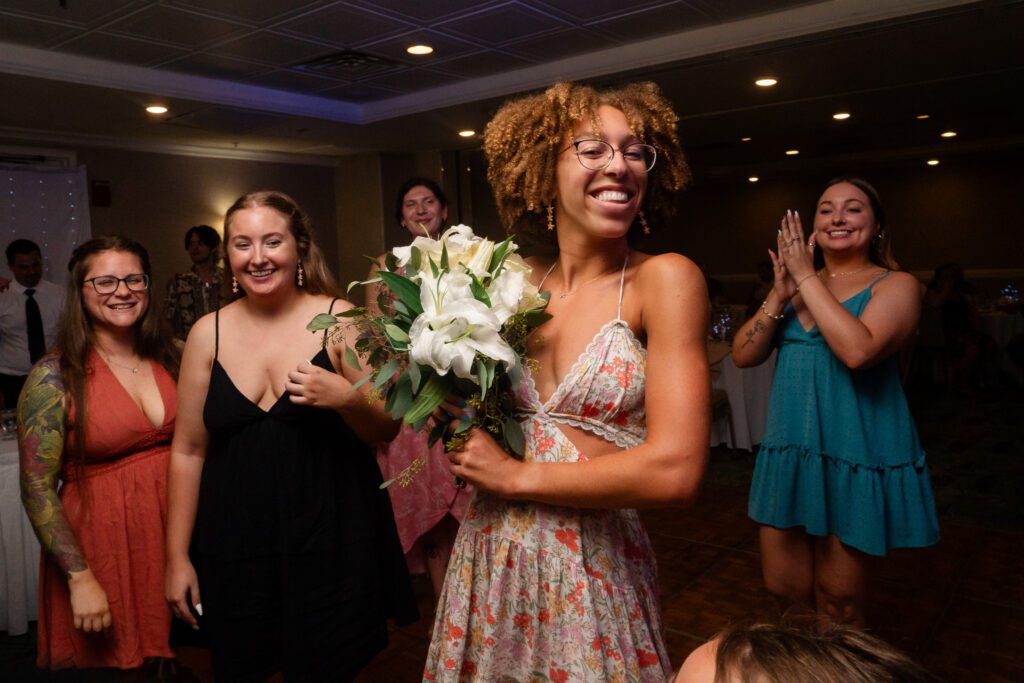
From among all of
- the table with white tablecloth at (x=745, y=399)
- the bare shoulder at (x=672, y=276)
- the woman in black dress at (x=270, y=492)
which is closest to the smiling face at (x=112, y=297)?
the woman in black dress at (x=270, y=492)

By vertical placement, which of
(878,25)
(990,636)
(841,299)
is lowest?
(990,636)

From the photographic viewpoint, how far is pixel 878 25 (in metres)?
5.25

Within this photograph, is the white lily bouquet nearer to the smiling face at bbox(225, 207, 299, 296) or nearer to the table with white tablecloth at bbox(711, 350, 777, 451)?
the smiling face at bbox(225, 207, 299, 296)

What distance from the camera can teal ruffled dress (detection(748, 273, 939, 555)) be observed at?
2.19 m

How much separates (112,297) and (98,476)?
503 millimetres

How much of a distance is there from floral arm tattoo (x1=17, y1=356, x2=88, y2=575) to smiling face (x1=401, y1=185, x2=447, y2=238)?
7.05ft

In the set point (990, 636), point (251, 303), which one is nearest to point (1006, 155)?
point (990, 636)

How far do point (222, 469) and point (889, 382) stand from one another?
1886 millimetres

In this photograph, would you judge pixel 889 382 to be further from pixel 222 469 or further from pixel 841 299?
pixel 222 469

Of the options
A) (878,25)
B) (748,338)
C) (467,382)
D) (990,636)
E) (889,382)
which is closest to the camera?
(467,382)

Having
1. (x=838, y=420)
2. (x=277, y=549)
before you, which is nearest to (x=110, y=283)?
(x=277, y=549)

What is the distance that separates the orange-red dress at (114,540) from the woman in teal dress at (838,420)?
1.80 metres

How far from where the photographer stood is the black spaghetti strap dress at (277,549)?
1.83 m

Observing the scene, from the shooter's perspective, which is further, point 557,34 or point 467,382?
point 557,34
